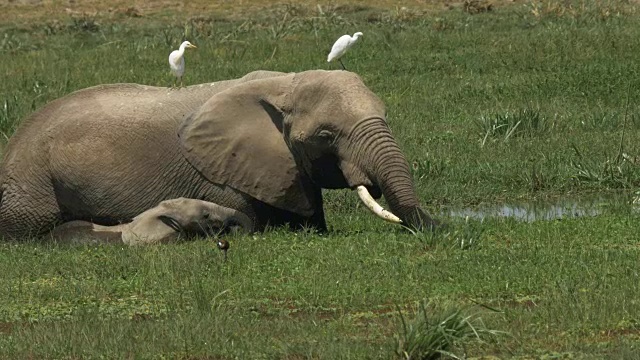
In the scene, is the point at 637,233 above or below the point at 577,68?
above

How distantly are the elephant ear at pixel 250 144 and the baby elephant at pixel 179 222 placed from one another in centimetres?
23

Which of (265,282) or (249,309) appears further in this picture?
(265,282)

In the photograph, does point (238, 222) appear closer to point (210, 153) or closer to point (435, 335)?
point (210, 153)

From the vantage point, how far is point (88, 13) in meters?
29.0

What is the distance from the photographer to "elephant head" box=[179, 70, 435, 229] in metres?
11.7

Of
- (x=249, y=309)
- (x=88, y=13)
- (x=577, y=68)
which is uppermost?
(x=249, y=309)

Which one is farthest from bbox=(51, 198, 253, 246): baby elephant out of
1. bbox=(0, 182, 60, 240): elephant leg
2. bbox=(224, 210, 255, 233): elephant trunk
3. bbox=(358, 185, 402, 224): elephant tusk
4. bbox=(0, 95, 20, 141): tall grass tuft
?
bbox=(0, 95, 20, 141): tall grass tuft

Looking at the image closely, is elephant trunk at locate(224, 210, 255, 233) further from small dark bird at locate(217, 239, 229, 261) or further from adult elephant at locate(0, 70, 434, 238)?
small dark bird at locate(217, 239, 229, 261)

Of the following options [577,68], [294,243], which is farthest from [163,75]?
[294,243]

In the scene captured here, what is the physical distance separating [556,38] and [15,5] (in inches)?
447

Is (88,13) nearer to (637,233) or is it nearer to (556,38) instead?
(556,38)

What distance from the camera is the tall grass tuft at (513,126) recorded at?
16844mm

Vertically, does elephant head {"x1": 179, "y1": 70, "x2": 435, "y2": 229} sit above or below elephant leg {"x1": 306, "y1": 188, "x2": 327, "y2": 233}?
above

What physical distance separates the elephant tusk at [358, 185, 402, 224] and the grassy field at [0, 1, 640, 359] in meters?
0.18
